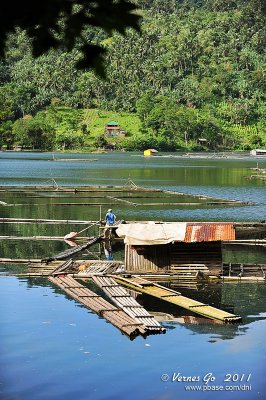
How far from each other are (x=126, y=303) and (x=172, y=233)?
5980 mm

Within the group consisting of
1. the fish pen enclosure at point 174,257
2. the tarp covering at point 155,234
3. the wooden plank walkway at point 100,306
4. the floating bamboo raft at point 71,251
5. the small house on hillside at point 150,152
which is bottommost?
the small house on hillside at point 150,152

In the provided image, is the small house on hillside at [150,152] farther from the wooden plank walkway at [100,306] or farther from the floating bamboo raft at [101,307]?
the floating bamboo raft at [101,307]

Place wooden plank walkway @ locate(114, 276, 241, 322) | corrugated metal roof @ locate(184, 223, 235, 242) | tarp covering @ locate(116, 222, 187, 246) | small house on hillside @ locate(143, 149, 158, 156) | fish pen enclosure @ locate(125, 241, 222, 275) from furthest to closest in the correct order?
1. small house on hillside @ locate(143, 149, 158, 156)
2. fish pen enclosure @ locate(125, 241, 222, 275)
3. corrugated metal roof @ locate(184, 223, 235, 242)
4. tarp covering @ locate(116, 222, 187, 246)
5. wooden plank walkway @ locate(114, 276, 241, 322)

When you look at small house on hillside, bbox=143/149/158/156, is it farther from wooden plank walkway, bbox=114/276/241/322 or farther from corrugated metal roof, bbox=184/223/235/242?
wooden plank walkway, bbox=114/276/241/322

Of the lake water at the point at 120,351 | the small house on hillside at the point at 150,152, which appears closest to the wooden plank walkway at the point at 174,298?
the lake water at the point at 120,351

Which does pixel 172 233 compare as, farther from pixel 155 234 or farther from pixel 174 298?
pixel 174 298

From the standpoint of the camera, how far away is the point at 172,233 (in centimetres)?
2888

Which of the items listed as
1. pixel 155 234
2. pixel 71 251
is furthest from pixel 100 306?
pixel 71 251

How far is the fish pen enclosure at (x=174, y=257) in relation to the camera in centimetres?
2936

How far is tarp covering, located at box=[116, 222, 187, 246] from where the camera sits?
2872cm

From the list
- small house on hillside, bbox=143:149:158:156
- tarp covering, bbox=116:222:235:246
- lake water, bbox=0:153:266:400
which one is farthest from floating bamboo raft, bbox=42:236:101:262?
small house on hillside, bbox=143:149:158:156

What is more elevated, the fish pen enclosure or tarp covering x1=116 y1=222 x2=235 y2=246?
tarp covering x1=116 y1=222 x2=235 y2=246

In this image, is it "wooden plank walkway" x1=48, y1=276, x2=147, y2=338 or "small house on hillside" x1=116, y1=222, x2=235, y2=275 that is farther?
"small house on hillside" x1=116, y1=222, x2=235, y2=275

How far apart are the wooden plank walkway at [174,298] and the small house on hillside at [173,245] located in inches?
64.7
